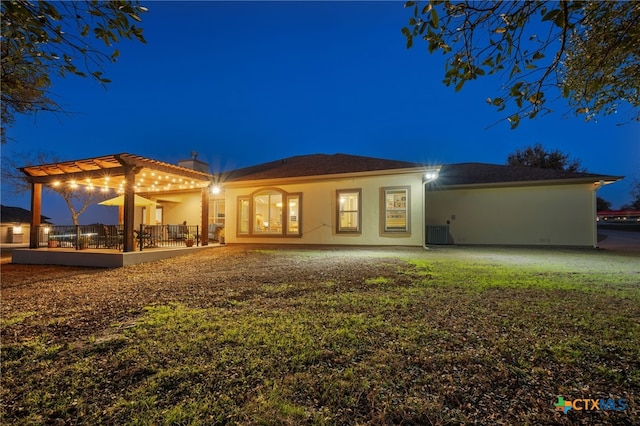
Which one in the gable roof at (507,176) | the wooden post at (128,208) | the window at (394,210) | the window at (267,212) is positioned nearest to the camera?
the wooden post at (128,208)

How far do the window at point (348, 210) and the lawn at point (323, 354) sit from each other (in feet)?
24.6

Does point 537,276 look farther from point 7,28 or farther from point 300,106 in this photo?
point 300,106

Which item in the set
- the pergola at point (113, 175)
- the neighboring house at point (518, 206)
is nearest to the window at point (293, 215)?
the pergola at point (113, 175)

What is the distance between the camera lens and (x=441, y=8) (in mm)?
2395

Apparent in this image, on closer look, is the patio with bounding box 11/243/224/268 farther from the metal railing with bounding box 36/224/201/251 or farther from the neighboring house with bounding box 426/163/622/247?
the neighboring house with bounding box 426/163/622/247

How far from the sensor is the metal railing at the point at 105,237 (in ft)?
32.4

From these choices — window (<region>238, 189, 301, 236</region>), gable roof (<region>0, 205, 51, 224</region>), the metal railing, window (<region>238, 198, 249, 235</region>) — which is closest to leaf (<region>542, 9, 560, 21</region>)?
the metal railing

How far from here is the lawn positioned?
1891mm

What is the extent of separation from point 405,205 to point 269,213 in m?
6.52

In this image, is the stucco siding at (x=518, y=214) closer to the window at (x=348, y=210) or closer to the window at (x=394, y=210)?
the window at (x=394, y=210)

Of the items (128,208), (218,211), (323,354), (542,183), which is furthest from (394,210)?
(323,354)

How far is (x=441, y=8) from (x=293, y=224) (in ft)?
38.8

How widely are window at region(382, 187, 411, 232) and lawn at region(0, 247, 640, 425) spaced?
7027 mm

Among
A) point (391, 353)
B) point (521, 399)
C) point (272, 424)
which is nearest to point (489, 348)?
point (521, 399)
